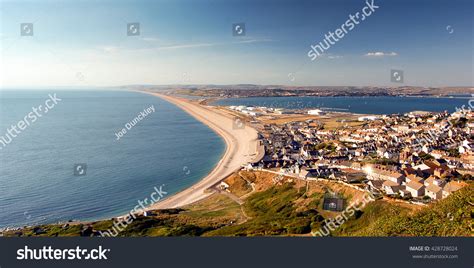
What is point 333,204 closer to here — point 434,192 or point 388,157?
point 434,192

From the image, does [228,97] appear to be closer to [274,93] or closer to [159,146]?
[274,93]

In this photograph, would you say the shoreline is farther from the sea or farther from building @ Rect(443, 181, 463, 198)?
the sea

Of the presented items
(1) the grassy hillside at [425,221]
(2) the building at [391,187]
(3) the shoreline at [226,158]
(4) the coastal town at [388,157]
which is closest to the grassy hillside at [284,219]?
(1) the grassy hillside at [425,221]

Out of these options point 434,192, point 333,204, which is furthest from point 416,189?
point 333,204

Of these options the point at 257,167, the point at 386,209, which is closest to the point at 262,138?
the point at 257,167

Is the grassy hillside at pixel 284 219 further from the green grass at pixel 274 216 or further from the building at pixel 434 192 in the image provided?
the building at pixel 434 192

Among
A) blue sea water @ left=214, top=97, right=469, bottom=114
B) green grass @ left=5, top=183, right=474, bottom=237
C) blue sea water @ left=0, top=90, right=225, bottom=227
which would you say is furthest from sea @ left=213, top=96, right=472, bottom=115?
green grass @ left=5, top=183, right=474, bottom=237
